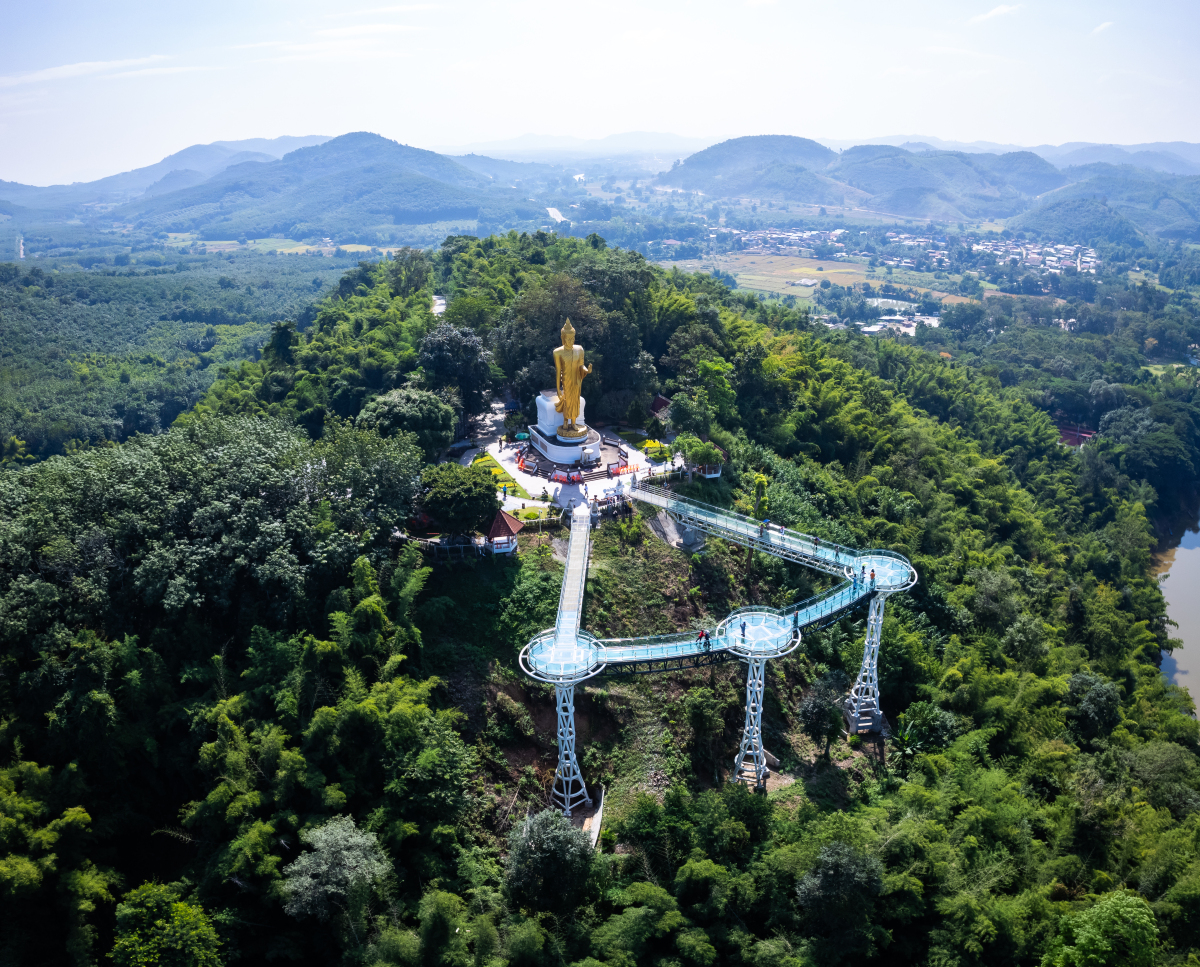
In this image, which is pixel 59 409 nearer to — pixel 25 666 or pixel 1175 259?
pixel 25 666

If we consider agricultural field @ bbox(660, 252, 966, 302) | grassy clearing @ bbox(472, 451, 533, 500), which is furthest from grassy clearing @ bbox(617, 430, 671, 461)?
agricultural field @ bbox(660, 252, 966, 302)

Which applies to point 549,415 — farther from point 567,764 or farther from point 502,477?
point 567,764

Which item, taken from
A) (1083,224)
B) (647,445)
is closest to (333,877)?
(647,445)

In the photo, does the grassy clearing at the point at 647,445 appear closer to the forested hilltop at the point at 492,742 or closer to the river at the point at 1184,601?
the forested hilltop at the point at 492,742

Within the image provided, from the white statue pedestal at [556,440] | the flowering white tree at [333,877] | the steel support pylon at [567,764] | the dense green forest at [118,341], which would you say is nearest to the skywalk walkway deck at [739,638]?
the steel support pylon at [567,764]

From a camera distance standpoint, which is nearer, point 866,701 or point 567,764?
point 567,764

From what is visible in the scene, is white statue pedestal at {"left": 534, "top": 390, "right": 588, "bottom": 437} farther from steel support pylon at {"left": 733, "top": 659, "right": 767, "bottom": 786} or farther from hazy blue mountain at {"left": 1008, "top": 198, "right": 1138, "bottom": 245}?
hazy blue mountain at {"left": 1008, "top": 198, "right": 1138, "bottom": 245}
